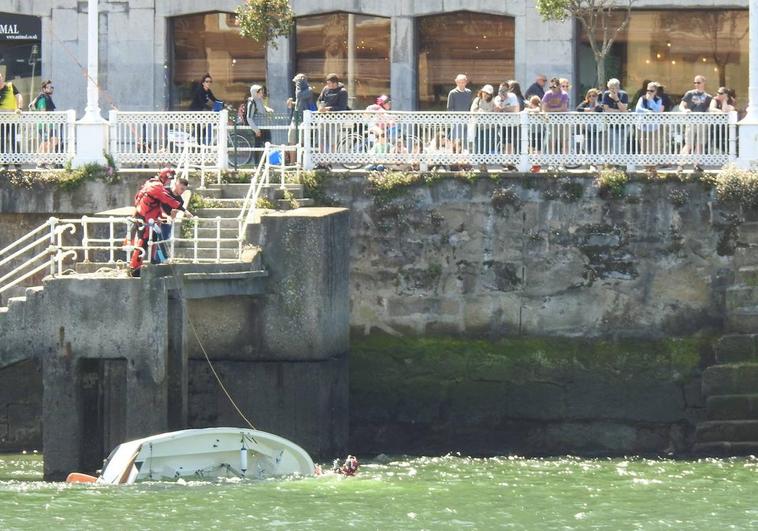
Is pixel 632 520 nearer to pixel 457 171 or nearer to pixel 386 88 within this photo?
pixel 457 171

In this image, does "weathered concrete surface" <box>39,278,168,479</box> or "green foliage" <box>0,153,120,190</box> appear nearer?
"weathered concrete surface" <box>39,278,168,479</box>

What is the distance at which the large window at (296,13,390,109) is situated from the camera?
41938 millimetres

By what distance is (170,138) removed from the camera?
115 ft

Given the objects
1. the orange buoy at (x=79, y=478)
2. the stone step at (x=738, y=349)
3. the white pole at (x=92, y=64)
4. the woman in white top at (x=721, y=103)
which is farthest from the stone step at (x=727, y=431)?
the white pole at (x=92, y=64)

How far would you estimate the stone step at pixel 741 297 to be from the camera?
34.1 metres

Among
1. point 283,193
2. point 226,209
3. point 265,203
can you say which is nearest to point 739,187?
point 283,193

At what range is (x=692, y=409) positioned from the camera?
33.9 m

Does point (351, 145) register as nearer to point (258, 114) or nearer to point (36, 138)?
point (258, 114)

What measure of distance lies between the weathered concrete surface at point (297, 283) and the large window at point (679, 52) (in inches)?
390

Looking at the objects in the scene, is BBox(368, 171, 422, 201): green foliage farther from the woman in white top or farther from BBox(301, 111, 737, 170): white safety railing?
the woman in white top

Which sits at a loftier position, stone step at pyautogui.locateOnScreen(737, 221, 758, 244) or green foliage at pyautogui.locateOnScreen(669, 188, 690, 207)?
green foliage at pyautogui.locateOnScreen(669, 188, 690, 207)

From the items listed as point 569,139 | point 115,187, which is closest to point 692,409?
point 569,139

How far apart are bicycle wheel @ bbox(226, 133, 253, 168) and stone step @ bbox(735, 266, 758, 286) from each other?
23.1 ft

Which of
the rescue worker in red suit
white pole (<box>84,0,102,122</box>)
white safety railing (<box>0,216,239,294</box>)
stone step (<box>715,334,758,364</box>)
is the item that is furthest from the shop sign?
stone step (<box>715,334,758,364</box>)
